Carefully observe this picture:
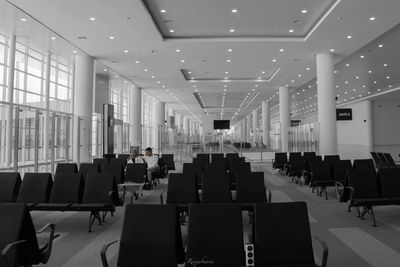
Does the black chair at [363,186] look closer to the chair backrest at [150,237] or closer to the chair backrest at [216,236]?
the chair backrest at [216,236]

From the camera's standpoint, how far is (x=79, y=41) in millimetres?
12500

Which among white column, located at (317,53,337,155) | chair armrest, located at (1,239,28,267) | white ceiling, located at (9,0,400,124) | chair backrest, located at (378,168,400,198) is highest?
white ceiling, located at (9,0,400,124)

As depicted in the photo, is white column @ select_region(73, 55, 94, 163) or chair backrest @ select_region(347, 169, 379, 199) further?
white column @ select_region(73, 55, 94, 163)

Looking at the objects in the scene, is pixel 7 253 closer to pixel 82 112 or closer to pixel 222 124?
pixel 82 112

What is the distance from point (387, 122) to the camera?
30984 mm

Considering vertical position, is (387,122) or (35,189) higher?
(387,122)

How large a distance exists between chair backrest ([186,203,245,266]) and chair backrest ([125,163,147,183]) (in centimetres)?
527

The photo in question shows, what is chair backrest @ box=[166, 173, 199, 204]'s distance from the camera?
5223 millimetres

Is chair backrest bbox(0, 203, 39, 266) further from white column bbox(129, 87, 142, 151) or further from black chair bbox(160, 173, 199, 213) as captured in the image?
white column bbox(129, 87, 142, 151)

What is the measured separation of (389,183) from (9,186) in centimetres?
→ 705

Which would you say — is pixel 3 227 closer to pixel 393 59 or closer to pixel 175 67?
pixel 175 67

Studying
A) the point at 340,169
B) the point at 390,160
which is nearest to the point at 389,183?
the point at 340,169

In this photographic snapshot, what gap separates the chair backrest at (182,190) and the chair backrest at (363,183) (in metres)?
3.03

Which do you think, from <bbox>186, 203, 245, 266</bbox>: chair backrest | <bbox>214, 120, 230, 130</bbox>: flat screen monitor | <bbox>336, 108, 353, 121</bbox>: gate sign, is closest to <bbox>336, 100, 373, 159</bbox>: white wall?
<bbox>336, 108, 353, 121</bbox>: gate sign
